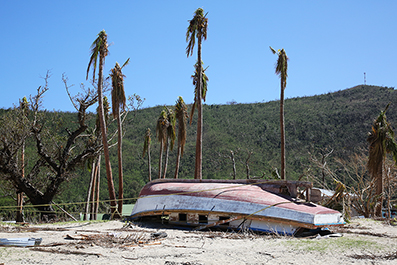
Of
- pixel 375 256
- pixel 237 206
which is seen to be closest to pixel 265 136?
pixel 237 206

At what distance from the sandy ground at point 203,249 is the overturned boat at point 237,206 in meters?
0.63

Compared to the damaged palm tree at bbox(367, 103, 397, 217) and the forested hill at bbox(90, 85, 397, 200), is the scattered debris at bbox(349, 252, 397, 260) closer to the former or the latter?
the damaged palm tree at bbox(367, 103, 397, 217)

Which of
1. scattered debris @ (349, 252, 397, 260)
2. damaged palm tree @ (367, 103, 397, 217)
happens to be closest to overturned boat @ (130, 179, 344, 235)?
scattered debris @ (349, 252, 397, 260)

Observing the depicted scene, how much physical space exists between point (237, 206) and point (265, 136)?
45.4 metres

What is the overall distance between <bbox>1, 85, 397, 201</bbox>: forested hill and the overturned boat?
2567cm

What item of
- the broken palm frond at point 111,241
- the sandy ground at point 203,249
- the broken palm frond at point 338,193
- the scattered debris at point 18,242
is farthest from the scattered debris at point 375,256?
the scattered debris at point 18,242

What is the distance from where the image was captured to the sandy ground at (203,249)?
8461 mm

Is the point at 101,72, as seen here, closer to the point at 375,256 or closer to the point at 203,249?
the point at 203,249

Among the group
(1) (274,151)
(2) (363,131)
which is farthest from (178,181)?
(2) (363,131)

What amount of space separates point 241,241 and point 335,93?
2915 inches

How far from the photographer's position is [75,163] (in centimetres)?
2023

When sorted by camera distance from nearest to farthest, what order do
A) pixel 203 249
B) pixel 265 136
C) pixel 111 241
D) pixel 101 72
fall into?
pixel 203 249
pixel 111 241
pixel 101 72
pixel 265 136

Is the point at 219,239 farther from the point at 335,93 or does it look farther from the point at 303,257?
the point at 335,93

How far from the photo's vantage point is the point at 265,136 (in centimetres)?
5772
